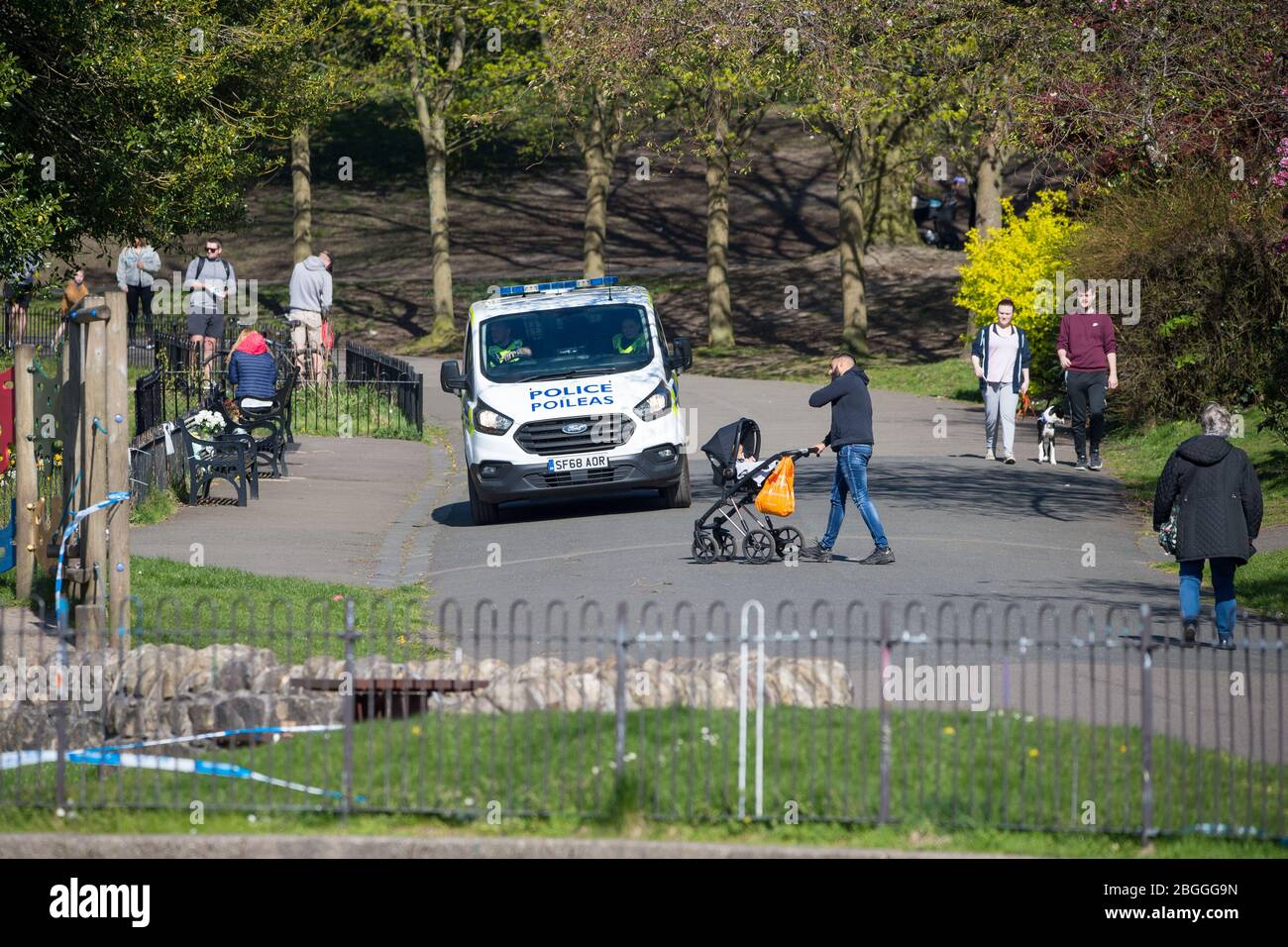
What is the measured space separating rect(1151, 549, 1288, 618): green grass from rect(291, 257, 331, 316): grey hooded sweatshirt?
1480cm

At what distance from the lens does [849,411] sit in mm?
14875

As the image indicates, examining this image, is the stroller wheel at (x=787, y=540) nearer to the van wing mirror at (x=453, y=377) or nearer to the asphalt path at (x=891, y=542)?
the asphalt path at (x=891, y=542)

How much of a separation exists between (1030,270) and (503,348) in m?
10.1

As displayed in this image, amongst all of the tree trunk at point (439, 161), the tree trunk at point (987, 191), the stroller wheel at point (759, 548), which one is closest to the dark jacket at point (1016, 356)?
the stroller wheel at point (759, 548)

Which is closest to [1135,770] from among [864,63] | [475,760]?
[475,760]

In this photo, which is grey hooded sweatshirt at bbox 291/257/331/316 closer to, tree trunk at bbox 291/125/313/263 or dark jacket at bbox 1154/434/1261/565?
tree trunk at bbox 291/125/313/263

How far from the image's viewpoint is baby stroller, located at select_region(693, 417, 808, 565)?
1470 centimetres

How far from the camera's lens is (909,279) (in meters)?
41.5

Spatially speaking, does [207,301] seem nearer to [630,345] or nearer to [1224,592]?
[630,345]

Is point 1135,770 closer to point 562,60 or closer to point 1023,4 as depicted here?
point 1023,4

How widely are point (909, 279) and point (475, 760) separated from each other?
34.2 m

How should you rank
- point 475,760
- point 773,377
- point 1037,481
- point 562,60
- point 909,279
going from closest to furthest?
point 475,760
point 1037,481
point 562,60
point 773,377
point 909,279

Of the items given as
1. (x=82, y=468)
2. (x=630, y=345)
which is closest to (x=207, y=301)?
(x=630, y=345)

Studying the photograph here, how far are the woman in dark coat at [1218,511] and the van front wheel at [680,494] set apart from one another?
6.72 meters
